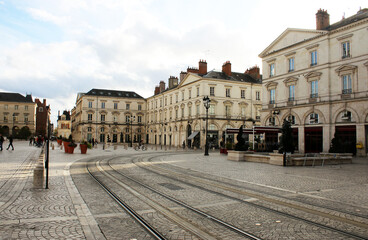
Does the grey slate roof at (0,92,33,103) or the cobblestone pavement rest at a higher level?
the grey slate roof at (0,92,33,103)

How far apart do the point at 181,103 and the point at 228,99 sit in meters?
10.1

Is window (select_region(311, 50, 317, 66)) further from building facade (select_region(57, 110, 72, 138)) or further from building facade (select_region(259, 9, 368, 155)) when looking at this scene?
building facade (select_region(57, 110, 72, 138))

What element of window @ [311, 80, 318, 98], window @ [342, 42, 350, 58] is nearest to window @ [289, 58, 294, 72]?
window @ [311, 80, 318, 98]

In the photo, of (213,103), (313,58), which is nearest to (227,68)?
(213,103)

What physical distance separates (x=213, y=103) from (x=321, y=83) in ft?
67.8

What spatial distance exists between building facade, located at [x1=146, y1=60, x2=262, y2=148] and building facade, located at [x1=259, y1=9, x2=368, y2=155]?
11.9 m

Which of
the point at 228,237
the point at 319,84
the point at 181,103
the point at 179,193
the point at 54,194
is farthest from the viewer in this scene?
the point at 181,103

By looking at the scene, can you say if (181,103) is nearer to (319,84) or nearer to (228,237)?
(319,84)

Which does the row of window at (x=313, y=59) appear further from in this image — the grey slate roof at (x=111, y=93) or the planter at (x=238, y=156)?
the grey slate roof at (x=111, y=93)

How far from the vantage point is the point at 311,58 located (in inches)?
1296

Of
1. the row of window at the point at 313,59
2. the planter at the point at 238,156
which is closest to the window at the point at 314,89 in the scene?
the row of window at the point at 313,59

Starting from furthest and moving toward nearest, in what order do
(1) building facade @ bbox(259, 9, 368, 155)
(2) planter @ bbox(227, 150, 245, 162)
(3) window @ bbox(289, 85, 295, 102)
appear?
(3) window @ bbox(289, 85, 295, 102), (1) building facade @ bbox(259, 9, 368, 155), (2) planter @ bbox(227, 150, 245, 162)

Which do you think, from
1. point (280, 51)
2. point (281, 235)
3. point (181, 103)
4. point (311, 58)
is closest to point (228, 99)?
point (181, 103)

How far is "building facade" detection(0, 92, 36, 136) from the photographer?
296 ft
